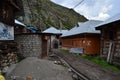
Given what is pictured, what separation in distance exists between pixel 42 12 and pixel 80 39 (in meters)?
57.2

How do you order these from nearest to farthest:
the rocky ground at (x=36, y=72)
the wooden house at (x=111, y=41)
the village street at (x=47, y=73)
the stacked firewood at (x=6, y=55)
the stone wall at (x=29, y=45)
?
the village street at (x=47, y=73) < the rocky ground at (x=36, y=72) < the stacked firewood at (x=6, y=55) < the wooden house at (x=111, y=41) < the stone wall at (x=29, y=45)

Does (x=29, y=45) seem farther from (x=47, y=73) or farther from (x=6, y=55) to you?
(x=47, y=73)

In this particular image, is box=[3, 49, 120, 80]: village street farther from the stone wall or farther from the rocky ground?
the stone wall

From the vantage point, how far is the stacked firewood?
51.5ft

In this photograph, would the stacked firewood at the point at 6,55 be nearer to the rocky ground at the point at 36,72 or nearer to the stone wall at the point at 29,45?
the rocky ground at the point at 36,72

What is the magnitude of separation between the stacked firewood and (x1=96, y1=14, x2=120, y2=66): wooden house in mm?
8420

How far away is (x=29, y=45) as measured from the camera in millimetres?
22375

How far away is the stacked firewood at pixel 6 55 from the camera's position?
1569 centimetres

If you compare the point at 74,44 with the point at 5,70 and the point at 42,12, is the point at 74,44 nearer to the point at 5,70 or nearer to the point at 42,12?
the point at 5,70

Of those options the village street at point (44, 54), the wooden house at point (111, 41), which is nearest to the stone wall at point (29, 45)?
the village street at point (44, 54)

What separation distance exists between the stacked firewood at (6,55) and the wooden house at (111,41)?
332 inches

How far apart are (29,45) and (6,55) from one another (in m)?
5.82

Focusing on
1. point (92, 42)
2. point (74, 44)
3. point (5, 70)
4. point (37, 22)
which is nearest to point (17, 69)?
point (5, 70)

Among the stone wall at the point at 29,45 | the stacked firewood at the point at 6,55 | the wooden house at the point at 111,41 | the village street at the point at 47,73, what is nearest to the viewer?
the village street at the point at 47,73
